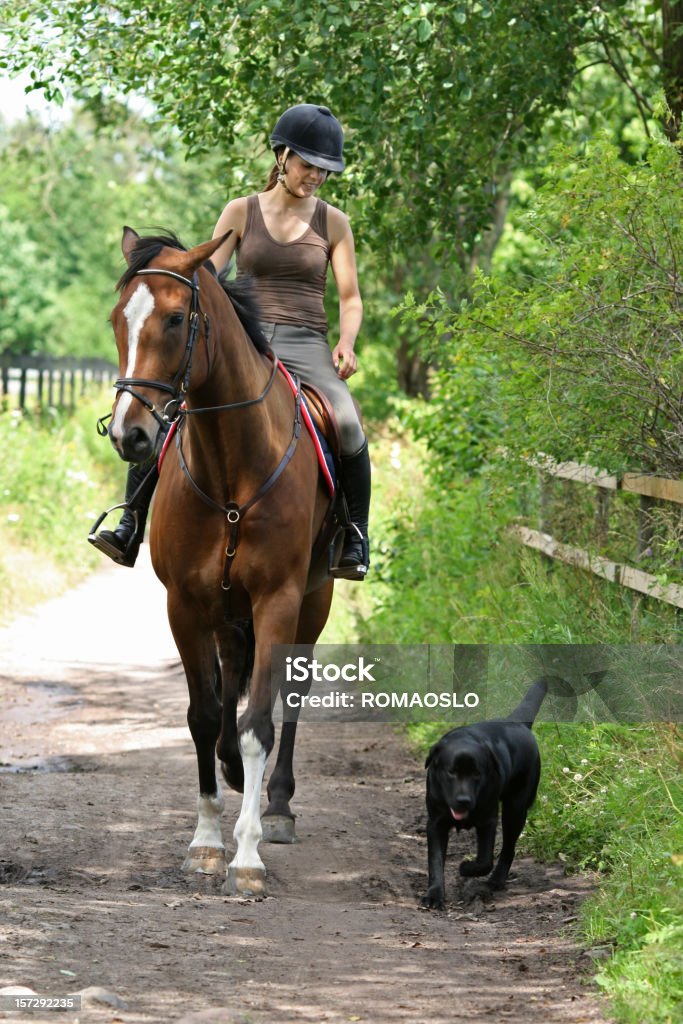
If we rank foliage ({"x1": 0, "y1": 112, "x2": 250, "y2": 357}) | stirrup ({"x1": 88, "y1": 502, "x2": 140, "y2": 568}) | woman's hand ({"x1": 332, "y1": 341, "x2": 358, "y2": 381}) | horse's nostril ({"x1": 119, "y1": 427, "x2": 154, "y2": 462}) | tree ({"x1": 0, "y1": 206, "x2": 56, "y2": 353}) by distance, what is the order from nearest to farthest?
horse's nostril ({"x1": 119, "y1": 427, "x2": 154, "y2": 462}), woman's hand ({"x1": 332, "y1": 341, "x2": 358, "y2": 381}), stirrup ({"x1": 88, "y1": 502, "x2": 140, "y2": 568}), foliage ({"x1": 0, "y1": 112, "x2": 250, "y2": 357}), tree ({"x1": 0, "y1": 206, "x2": 56, "y2": 353})

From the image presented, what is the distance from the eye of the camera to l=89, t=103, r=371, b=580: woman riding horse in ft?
21.7

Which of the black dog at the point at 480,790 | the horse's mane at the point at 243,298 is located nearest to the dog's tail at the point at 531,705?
the black dog at the point at 480,790

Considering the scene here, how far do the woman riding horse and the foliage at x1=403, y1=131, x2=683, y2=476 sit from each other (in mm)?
574

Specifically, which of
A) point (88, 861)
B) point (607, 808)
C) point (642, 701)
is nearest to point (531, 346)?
point (642, 701)

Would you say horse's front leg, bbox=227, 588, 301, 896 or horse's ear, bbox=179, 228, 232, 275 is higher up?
horse's ear, bbox=179, 228, 232, 275

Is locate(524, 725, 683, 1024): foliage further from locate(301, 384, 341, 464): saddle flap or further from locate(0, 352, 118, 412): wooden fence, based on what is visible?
locate(0, 352, 118, 412): wooden fence

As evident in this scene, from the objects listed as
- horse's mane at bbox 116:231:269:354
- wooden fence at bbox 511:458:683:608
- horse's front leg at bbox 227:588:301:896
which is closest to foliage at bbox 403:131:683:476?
wooden fence at bbox 511:458:683:608

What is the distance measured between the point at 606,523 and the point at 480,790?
261cm

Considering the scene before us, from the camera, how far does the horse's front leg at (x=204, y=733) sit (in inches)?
246

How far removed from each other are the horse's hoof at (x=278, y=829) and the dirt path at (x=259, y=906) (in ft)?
0.30

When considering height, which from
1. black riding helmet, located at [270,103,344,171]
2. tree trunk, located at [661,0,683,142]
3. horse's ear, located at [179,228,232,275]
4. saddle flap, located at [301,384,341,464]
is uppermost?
tree trunk, located at [661,0,683,142]

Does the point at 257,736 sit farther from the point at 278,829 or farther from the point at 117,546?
the point at 117,546

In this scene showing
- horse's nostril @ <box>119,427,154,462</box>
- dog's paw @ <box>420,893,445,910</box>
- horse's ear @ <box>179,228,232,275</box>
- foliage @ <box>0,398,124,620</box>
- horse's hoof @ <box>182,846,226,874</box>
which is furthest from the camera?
foliage @ <box>0,398,124,620</box>

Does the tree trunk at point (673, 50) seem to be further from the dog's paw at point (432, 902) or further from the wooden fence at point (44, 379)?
the wooden fence at point (44, 379)
